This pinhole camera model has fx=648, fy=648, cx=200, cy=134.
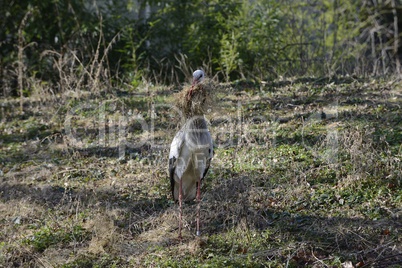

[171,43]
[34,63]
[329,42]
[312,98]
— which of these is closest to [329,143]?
[312,98]

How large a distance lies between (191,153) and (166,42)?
321 inches

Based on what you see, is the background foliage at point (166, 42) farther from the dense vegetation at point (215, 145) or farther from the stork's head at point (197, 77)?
the stork's head at point (197, 77)

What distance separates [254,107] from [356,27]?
8681 mm

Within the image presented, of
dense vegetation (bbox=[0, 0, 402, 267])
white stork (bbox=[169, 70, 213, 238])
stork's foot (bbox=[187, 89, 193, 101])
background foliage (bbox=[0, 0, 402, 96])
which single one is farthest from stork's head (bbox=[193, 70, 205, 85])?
background foliage (bbox=[0, 0, 402, 96])

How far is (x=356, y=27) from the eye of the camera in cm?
1861

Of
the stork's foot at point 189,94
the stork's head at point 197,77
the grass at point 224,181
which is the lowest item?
the grass at point 224,181

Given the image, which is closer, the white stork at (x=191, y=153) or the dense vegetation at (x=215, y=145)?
the dense vegetation at (x=215, y=145)

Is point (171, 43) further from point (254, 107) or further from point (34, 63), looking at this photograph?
point (254, 107)

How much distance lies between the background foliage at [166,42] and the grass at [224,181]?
1659 mm

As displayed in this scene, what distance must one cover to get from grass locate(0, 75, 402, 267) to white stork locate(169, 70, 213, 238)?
1.06 ft

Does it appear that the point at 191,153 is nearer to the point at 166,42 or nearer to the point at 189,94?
the point at 189,94

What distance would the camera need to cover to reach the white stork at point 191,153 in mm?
7480

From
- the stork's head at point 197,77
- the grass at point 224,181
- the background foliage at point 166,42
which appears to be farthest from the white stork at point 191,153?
the background foliage at point 166,42

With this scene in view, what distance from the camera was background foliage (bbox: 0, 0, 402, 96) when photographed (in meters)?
13.9
